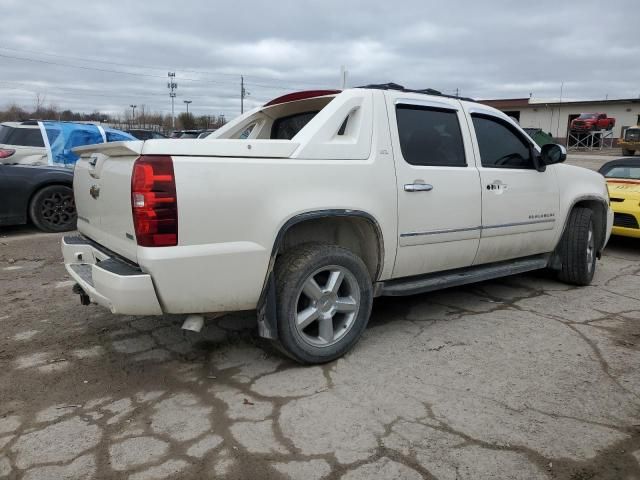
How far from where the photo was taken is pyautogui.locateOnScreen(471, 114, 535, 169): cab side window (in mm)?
4391

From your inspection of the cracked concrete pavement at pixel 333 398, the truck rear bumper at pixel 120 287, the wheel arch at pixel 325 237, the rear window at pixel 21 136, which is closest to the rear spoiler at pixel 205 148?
the wheel arch at pixel 325 237

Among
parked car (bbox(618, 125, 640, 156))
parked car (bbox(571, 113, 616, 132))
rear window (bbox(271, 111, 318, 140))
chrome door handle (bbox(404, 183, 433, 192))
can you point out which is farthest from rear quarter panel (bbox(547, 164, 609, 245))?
parked car (bbox(571, 113, 616, 132))

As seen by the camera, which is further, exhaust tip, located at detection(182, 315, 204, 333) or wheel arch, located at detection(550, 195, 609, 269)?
wheel arch, located at detection(550, 195, 609, 269)

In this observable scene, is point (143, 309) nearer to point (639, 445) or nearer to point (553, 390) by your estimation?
point (553, 390)

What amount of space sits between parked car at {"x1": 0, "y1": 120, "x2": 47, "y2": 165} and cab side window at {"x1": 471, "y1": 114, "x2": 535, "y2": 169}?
7211mm

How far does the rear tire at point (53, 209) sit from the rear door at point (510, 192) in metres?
6.35

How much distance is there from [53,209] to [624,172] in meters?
8.61

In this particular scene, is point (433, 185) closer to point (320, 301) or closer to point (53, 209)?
point (320, 301)

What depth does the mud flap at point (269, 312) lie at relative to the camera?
3199 mm

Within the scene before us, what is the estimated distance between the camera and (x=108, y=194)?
325 centimetres

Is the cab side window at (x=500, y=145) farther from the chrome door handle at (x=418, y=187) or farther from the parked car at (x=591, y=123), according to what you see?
the parked car at (x=591, y=123)

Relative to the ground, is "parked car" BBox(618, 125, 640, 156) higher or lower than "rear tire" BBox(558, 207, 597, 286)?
higher

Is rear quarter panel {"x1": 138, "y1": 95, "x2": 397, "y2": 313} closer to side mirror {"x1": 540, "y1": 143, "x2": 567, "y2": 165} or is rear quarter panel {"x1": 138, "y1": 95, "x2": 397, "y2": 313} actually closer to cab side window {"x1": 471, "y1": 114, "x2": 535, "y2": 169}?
cab side window {"x1": 471, "y1": 114, "x2": 535, "y2": 169}

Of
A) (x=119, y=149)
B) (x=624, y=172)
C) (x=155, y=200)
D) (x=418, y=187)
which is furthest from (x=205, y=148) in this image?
(x=624, y=172)
